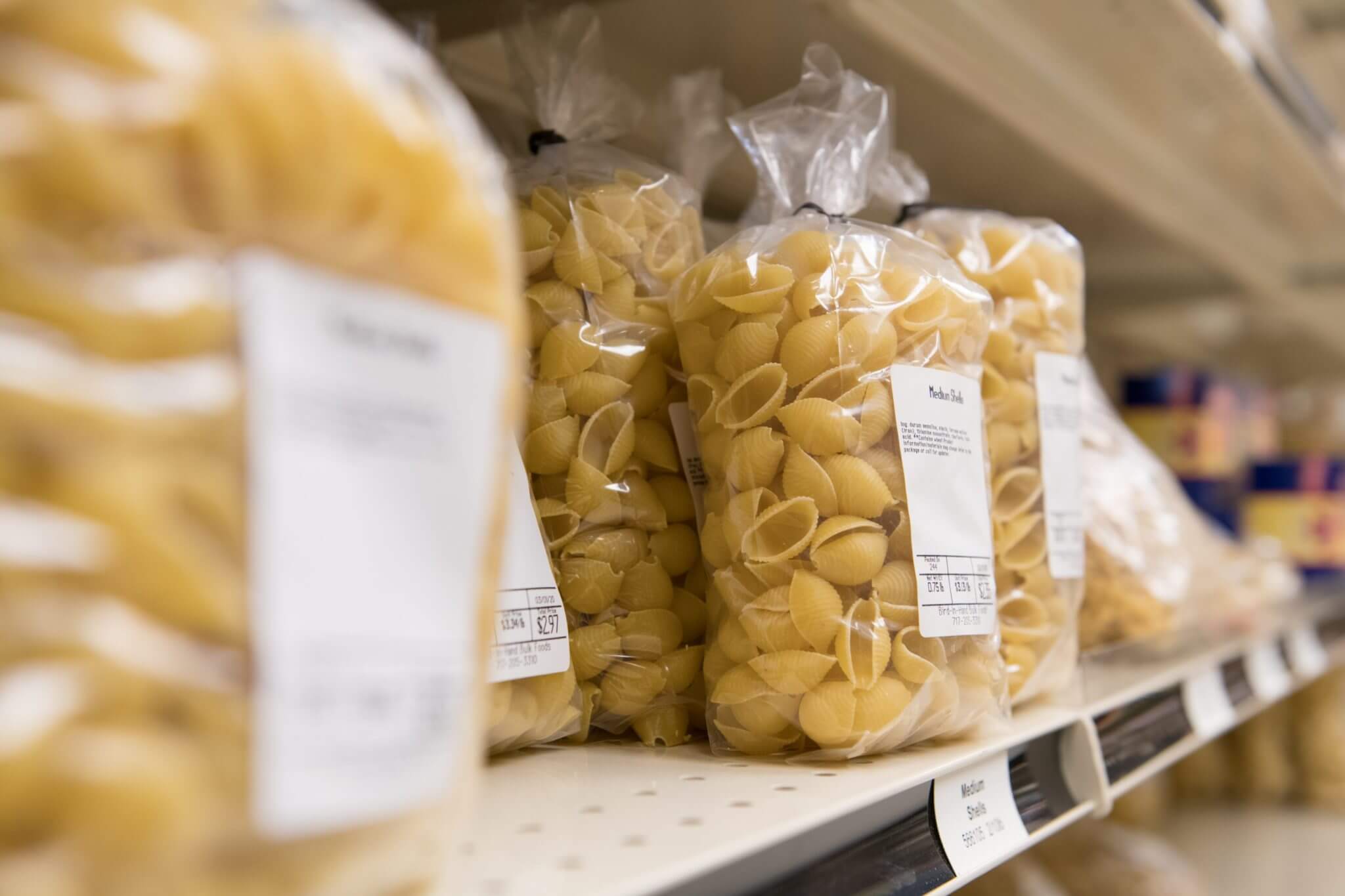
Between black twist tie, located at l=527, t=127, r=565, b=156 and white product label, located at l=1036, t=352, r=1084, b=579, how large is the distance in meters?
0.39

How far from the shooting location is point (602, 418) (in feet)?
2.41

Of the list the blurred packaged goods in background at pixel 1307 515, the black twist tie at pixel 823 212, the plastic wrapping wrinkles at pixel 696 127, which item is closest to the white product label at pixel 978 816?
the black twist tie at pixel 823 212

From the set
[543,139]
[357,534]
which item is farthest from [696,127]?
[357,534]

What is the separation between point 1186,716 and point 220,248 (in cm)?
101

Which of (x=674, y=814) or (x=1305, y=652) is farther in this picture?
(x=1305, y=652)

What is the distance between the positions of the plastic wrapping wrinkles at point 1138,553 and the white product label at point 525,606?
2.01 feet

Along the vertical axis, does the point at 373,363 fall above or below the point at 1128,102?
below

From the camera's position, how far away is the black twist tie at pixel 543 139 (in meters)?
0.79

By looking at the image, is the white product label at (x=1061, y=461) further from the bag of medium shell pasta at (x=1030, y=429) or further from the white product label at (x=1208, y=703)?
the white product label at (x=1208, y=703)

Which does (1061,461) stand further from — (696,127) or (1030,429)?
(696,127)

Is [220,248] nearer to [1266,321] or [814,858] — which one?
[814,858]

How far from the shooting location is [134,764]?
267mm

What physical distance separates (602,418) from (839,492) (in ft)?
0.54

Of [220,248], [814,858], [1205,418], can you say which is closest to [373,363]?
[220,248]
